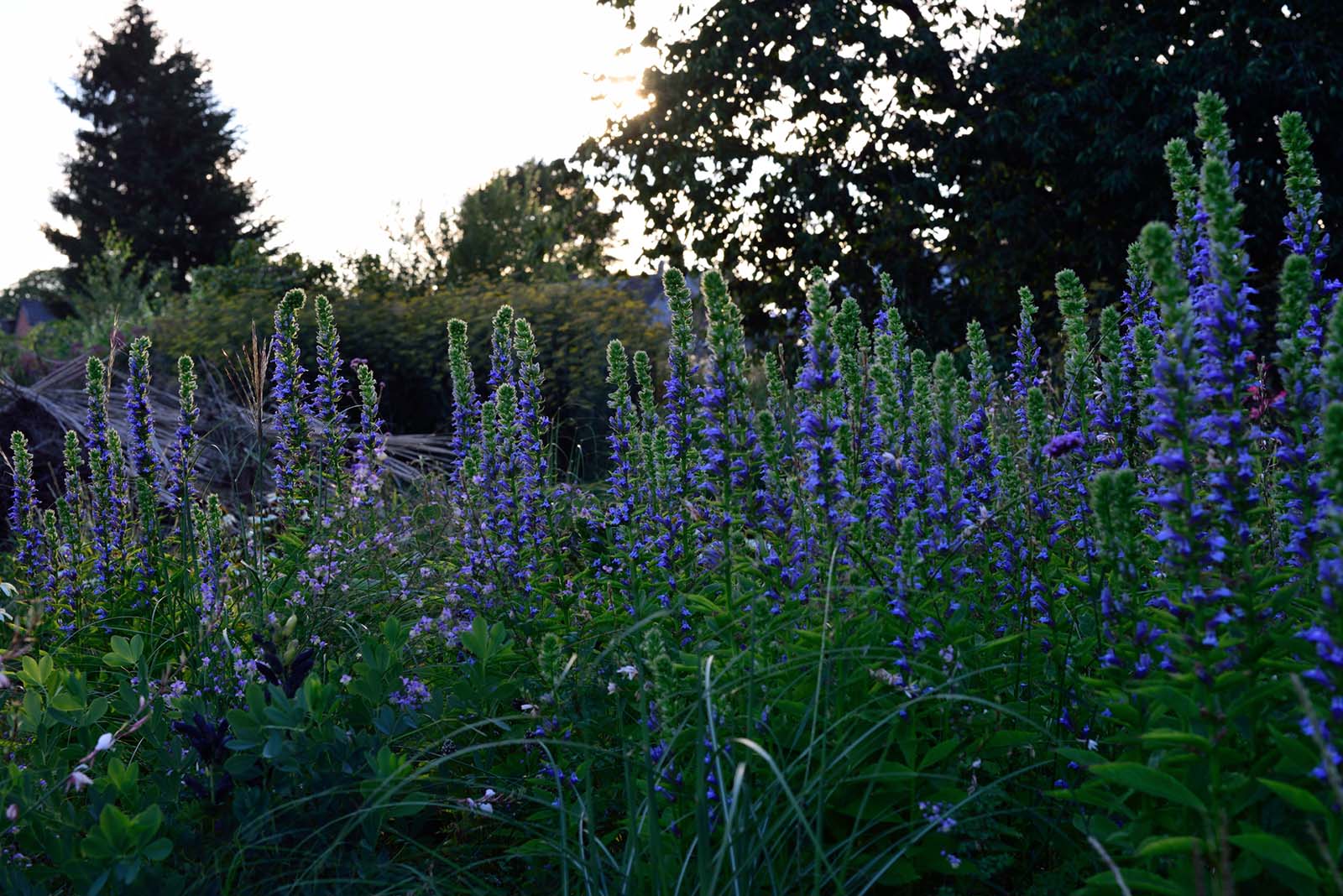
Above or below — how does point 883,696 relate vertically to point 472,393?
below

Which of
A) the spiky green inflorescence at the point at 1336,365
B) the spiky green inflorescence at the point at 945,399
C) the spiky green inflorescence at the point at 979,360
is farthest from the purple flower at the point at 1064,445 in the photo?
the spiky green inflorescence at the point at 1336,365

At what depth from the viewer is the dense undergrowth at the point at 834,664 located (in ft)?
7.38

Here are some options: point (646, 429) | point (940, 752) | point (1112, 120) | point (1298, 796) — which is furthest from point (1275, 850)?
point (1112, 120)

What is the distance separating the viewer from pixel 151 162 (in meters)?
44.1

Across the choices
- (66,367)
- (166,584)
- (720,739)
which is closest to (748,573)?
(720,739)

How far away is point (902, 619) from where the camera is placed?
3104 mm

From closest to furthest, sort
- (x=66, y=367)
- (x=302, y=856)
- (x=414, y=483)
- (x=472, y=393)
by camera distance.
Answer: (x=302, y=856), (x=472, y=393), (x=414, y=483), (x=66, y=367)

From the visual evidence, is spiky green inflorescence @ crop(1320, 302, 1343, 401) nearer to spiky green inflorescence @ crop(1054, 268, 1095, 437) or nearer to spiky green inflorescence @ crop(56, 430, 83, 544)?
spiky green inflorescence @ crop(1054, 268, 1095, 437)

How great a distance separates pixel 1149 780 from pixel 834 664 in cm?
110

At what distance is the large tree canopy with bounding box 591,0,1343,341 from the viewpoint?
14.4m

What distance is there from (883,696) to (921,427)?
1.12 m

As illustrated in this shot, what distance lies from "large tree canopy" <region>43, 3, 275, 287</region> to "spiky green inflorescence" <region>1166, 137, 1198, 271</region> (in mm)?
44615

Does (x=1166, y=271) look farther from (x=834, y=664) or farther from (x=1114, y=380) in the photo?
(x=834, y=664)

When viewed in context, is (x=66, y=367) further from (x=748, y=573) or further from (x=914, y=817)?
(x=914, y=817)
